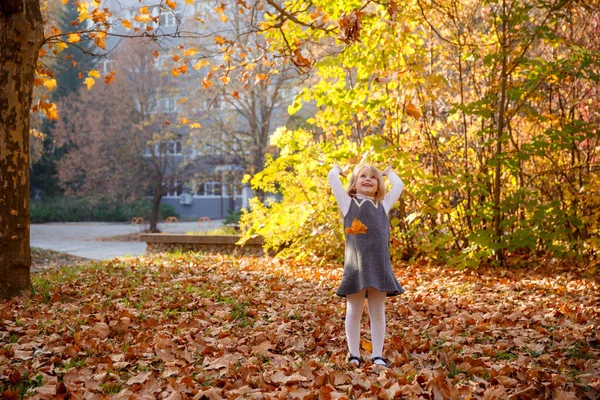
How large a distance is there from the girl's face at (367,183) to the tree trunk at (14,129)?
3.96 metres

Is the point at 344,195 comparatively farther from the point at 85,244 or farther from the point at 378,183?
the point at 85,244

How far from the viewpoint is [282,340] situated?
5.02 metres

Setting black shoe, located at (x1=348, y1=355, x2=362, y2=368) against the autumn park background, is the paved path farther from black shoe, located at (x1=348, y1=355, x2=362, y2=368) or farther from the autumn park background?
black shoe, located at (x1=348, y1=355, x2=362, y2=368)

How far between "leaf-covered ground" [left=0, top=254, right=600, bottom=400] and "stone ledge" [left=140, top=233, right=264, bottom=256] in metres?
4.41

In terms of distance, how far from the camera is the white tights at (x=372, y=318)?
428 centimetres

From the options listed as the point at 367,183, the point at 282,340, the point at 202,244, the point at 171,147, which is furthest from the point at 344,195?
the point at 171,147

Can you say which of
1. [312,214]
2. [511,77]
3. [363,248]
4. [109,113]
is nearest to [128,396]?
[363,248]

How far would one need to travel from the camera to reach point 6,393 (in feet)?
11.3

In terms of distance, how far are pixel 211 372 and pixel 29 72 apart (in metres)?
4.20

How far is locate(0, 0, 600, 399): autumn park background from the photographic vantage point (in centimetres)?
404

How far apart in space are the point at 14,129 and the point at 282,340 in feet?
12.1

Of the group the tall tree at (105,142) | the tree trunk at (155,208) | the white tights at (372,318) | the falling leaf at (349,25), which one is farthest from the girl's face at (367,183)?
the tall tree at (105,142)

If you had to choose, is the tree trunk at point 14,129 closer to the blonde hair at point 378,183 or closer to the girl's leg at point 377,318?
the blonde hair at point 378,183

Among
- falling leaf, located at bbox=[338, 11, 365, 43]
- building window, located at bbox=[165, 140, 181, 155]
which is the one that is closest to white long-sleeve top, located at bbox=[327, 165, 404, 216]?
falling leaf, located at bbox=[338, 11, 365, 43]
